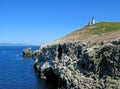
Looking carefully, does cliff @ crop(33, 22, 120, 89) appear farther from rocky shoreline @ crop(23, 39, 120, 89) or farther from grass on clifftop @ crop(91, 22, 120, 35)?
grass on clifftop @ crop(91, 22, 120, 35)

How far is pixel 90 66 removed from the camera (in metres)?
40.3

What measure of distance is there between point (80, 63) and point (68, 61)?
448 centimetres

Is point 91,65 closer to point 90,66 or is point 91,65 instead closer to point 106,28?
point 90,66

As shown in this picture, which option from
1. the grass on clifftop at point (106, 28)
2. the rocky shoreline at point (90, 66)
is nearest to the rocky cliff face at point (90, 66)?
the rocky shoreline at point (90, 66)

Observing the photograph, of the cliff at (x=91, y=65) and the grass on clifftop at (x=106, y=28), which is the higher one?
the grass on clifftop at (x=106, y=28)

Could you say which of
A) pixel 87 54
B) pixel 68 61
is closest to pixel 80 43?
pixel 68 61

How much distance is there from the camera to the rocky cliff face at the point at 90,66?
37.3 meters

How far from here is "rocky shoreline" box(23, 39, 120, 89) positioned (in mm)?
37344

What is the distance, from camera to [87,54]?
134 feet

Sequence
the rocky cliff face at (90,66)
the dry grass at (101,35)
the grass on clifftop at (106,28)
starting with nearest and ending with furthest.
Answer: the rocky cliff face at (90,66) → the dry grass at (101,35) → the grass on clifftop at (106,28)

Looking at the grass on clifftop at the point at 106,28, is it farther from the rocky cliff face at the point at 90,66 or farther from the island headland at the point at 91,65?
the rocky cliff face at the point at 90,66

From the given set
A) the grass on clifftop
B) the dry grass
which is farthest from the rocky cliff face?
the grass on clifftop

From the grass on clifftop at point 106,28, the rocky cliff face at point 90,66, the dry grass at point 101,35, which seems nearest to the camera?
the rocky cliff face at point 90,66

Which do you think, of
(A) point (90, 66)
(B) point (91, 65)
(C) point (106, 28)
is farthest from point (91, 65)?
(C) point (106, 28)
